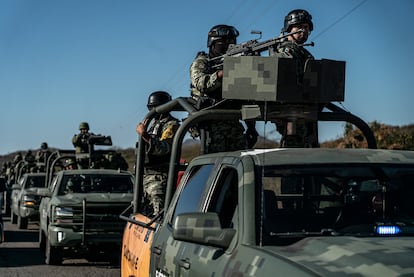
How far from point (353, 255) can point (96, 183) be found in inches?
454

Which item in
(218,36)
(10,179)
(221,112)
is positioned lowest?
(10,179)

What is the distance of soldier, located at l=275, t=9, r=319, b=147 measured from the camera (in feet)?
21.5

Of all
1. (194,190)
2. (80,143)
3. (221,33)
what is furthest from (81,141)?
(194,190)

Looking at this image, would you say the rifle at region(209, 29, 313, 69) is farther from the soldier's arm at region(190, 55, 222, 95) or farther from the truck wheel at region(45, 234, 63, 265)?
the truck wheel at region(45, 234, 63, 265)

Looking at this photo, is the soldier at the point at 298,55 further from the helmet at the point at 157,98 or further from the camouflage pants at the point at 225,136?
the helmet at the point at 157,98

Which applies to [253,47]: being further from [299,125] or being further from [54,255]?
[54,255]

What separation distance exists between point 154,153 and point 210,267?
431 centimetres

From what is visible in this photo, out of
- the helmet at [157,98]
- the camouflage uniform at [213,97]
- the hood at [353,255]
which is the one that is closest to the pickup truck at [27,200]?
the helmet at [157,98]

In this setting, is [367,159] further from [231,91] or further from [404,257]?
[231,91]

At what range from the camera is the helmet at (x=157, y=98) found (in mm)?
9758

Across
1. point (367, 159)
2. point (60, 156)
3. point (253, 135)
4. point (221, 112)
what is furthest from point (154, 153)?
point (60, 156)

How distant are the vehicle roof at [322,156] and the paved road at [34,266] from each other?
7744mm

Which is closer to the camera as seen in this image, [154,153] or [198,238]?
[198,238]

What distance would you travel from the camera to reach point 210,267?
13.8ft
